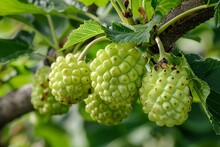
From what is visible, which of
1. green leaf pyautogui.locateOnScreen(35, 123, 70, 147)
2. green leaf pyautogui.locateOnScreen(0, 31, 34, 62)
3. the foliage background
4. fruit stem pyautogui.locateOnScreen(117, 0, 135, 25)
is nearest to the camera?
fruit stem pyautogui.locateOnScreen(117, 0, 135, 25)

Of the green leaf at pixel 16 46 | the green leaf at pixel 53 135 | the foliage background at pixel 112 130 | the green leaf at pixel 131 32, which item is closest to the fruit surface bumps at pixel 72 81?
the green leaf at pixel 131 32

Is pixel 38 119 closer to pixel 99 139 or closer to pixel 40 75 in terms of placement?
pixel 99 139

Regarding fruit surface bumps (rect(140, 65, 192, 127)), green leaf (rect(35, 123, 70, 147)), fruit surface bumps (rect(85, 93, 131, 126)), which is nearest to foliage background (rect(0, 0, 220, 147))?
green leaf (rect(35, 123, 70, 147))

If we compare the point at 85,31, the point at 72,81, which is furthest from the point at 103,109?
the point at 85,31

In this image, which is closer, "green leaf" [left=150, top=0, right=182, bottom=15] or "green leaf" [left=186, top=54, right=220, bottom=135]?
"green leaf" [left=186, top=54, right=220, bottom=135]

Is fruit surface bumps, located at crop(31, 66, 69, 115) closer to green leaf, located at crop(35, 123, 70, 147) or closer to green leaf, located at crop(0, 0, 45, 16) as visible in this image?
green leaf, located at crop(0, 0, 45, 16)

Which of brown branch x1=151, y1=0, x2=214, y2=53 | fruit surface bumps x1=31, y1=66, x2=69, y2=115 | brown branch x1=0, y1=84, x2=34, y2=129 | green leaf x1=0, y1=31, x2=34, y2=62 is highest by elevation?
brown branch x1=151, y1=0, x2=214, y2=53

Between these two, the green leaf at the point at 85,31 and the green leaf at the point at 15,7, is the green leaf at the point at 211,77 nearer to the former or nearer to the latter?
the green leaf at the point at 85,31

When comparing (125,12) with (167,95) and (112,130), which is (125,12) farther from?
(112,130)
